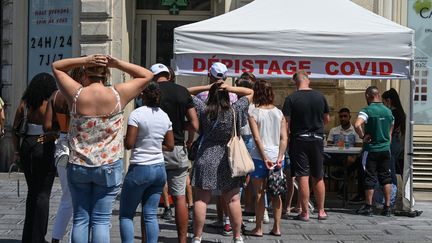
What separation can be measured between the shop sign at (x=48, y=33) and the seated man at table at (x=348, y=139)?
4.97 meters

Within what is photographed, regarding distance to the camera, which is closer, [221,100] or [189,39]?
[221,100]

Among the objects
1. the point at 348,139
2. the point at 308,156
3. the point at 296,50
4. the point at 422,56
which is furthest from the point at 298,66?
the point at 422,56

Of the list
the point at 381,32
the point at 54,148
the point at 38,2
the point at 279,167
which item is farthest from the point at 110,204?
the point at 38,2

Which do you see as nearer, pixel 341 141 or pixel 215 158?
pixel 215 158

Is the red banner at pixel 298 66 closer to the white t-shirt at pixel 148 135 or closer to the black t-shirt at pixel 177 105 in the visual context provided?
the black t-shirt at pixel 177 105

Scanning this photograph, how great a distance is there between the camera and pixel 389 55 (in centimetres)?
1026

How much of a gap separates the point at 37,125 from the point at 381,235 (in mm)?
3862

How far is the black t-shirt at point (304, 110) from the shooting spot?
10031 millimetres

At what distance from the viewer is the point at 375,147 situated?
419 inches

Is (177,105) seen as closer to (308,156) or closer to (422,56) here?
(308,156)

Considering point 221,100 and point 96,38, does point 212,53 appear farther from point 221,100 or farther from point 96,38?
point 96,38

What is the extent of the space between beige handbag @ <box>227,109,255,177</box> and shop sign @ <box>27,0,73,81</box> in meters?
7.21

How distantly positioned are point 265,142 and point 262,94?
1.69 feet

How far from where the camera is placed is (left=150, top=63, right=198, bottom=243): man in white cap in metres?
7.94
